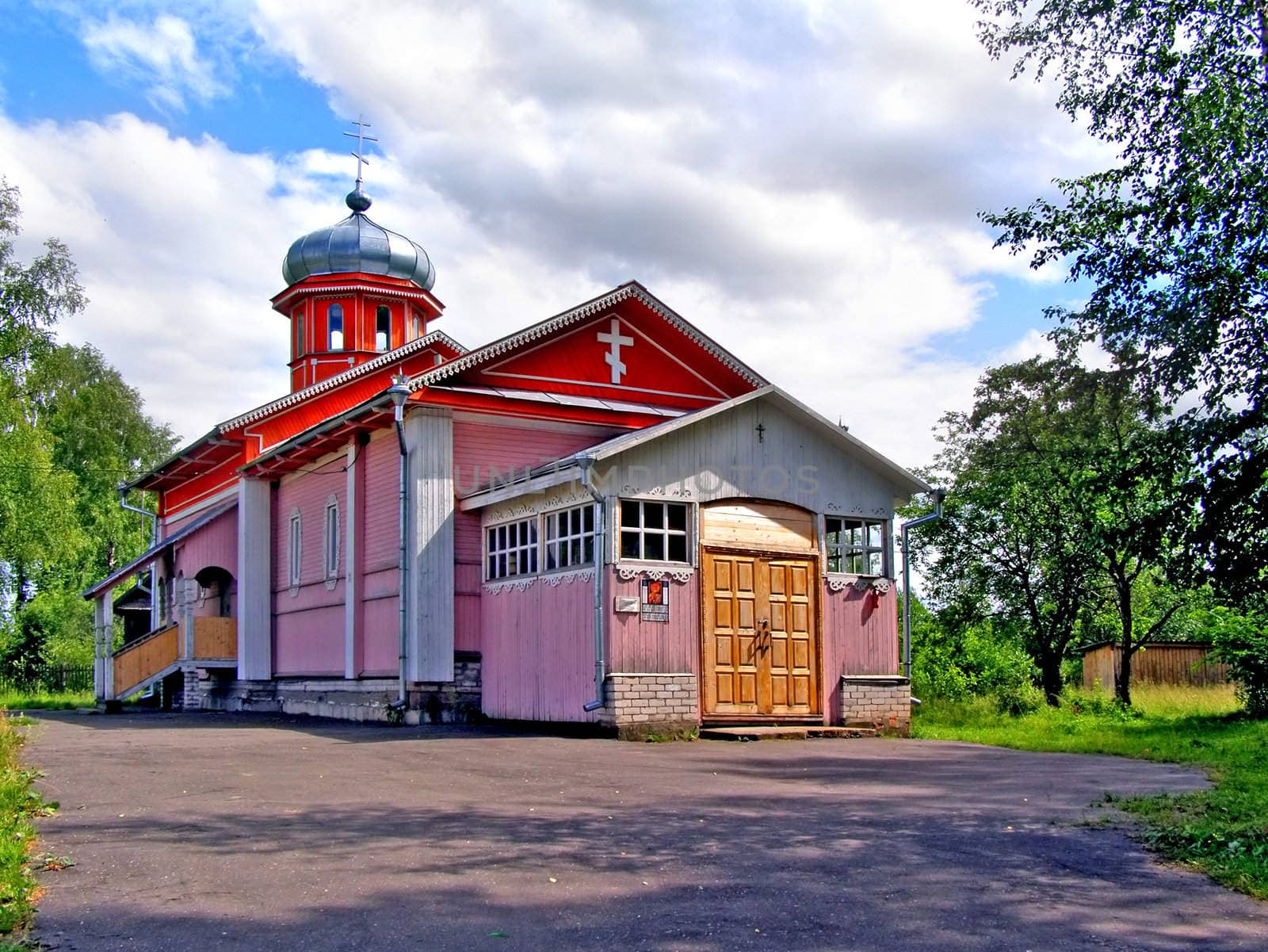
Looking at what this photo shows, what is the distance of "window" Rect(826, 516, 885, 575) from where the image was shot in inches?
716

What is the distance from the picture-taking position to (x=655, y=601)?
52.8 ft

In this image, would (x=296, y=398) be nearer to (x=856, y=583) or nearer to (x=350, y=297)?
(x=350, y=297)

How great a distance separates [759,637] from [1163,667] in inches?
604

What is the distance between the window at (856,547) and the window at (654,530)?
2593 mm

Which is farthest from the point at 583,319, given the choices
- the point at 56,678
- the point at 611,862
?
the point at 56,678

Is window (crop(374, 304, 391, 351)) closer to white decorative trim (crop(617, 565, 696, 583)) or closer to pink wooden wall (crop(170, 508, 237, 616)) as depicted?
pink wooden wall (crop(170, 508, 237, 616))

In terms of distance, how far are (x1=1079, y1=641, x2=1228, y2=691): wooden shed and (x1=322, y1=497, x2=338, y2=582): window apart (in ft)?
54.0

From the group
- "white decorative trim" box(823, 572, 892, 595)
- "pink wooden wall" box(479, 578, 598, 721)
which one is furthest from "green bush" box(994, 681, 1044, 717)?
"pink wooden wall" box(479, 578, 598, 721)

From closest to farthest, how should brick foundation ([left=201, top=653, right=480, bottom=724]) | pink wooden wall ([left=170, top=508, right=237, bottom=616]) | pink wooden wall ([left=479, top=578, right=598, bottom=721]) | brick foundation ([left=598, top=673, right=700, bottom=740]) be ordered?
brick foundation ([left=598, top=673, right=700, bottom=740])
pink wooden wall ([left=479, top=578, right=598, bottom=721])
brick foundation ([left=201, top=653, right=480, bottom=724])
pink wooden wall ([left=170, top=508, right=237, bottom=616])

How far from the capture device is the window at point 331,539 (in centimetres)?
2281

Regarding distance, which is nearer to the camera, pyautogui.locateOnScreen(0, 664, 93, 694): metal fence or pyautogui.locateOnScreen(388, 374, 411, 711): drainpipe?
pyautogui.locateOnScreen(388, 374, 411, 711): drainpipe

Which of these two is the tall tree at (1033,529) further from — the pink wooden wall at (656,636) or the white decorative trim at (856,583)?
the pink wooden wall at (656,636)

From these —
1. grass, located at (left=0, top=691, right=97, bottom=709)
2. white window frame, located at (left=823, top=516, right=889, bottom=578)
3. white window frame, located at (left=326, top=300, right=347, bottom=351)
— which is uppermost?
white window frame, located at (left=326, top=300, right=347, bottom=351)

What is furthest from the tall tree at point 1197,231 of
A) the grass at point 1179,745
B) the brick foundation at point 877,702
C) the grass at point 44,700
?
the grass at point 44,700
